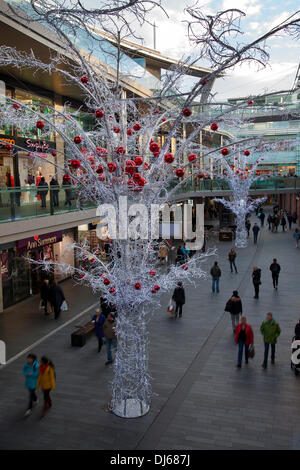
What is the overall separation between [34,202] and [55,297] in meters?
3.54

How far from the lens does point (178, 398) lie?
855 centimetres

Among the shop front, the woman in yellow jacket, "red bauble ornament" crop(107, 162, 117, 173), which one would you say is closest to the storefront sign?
the shop front

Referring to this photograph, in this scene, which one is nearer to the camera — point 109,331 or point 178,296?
point 109,331

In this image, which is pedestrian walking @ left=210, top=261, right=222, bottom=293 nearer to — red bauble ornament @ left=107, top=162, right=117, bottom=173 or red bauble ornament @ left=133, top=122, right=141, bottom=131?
red bauble ornament @ left=133, top=122, right=141, bottom=131

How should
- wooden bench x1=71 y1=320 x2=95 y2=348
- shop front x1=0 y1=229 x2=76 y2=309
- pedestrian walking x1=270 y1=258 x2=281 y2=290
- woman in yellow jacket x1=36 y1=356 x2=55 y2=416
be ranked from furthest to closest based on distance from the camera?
1. pedestrian walking x1=270 y1=258 x2=281 y2=290
2. shop front x1=0 y1=229 x2=76 y2=309
3. wooden bench x1=71 y1=320 x2=95 y2=348
4. woman in yellow jacket x1=36 y1=356 x2=55 y2=416

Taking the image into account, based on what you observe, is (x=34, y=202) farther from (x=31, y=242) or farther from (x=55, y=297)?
(x=55, y=297)

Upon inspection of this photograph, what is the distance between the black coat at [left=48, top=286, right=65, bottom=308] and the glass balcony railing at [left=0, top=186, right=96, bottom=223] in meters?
2.62

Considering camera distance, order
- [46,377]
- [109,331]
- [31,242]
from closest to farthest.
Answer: [46,377]
[109,331]
[31,242]

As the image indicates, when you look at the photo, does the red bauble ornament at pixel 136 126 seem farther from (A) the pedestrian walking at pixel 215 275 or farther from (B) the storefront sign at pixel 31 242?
(A) the pedestrian walking at pixel 215 275

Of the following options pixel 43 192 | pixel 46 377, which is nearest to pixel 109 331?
pixel 46 377

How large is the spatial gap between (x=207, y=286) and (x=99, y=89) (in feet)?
40.7

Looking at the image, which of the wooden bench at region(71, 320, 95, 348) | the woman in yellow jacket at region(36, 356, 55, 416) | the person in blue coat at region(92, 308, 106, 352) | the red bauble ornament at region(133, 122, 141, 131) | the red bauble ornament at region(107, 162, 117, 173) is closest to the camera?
the red bauble ornament at region(107, 162, 117, 173)

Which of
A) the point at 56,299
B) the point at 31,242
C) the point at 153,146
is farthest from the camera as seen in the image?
the point at 31,242

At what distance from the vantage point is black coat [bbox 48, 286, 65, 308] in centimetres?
1417
